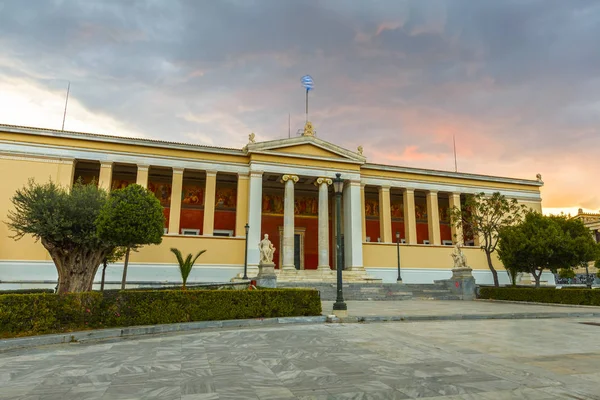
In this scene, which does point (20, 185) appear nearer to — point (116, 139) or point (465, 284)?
point (116, 139)

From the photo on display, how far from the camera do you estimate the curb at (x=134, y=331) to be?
8094mm

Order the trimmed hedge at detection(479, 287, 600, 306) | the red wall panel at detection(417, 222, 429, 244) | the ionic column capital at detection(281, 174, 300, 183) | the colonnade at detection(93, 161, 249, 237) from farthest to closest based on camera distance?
the red wall panel at detection(417, 222, 429, 244) < the ionic column capital at detection(281, 174, 300, 183) < the colonnade at detection(93, 161, 249, 237) < the trimmed hedge at detection(479, 287, 600, 306)

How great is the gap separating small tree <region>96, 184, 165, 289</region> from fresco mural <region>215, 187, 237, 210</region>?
15694 millimetres

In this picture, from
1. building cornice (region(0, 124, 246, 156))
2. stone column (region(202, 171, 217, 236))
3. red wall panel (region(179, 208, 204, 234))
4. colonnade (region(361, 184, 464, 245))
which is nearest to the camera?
building cornice (region(0, 124, 246, 156))

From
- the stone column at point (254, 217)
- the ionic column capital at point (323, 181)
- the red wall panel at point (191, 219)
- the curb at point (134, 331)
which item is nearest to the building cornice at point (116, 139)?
the stone column at point (254, 217)

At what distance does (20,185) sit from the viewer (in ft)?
78.9

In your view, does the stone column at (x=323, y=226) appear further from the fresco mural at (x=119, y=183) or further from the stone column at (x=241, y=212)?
the fresco mural at (x=119, y=183)

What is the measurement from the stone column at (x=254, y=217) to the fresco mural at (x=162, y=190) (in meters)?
6.89

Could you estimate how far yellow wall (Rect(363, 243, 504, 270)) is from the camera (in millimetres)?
30359

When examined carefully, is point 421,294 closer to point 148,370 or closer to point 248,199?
point 248,199

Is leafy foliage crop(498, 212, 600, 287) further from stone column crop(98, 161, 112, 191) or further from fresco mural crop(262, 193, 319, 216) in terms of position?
stone column crop(98, 161, 112, 191)

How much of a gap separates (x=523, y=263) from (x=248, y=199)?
18.6 m

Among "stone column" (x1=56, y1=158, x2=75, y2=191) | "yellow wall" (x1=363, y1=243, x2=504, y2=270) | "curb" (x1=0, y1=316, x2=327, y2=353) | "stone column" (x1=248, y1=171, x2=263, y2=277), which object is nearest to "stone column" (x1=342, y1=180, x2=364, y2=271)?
"yellow wall" (x1=363, y1=243, x2=504, y2=270)

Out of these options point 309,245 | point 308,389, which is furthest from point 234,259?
point 308,389
